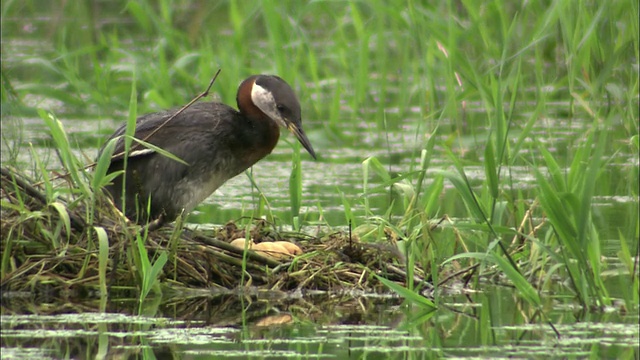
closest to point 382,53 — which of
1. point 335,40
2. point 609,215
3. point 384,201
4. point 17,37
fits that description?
point 335,40

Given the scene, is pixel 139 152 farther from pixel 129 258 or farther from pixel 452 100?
pixel 452 100

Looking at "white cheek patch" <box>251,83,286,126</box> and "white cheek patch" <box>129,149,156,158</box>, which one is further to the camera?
"white cheek patch" <box>251,83,286,126</box>

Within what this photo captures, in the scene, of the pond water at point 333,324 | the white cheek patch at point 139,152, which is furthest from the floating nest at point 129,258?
the white cheek patch at point 139,152

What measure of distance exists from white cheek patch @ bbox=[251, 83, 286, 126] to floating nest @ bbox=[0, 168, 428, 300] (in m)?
0.86

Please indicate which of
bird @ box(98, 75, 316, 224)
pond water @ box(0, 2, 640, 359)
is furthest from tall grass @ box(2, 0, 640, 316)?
bird @ box(98, 75, 316, 224)

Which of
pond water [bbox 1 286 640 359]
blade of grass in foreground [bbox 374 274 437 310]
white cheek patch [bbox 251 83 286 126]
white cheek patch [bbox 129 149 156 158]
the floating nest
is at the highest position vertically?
white cheek patch [bbox 251 83 286 126]

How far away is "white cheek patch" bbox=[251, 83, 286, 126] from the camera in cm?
701

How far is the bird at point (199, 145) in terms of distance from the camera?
22.6ft

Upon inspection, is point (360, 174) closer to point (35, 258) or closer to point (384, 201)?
point (384, 201)

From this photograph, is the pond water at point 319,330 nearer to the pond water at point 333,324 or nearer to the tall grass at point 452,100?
the pond water at point 333,324

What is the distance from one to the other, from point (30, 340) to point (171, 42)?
23.4 feet

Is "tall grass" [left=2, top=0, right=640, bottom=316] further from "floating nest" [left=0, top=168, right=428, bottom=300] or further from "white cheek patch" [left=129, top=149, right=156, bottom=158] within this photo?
"white cheek patch" [left=129, top=149, right=156, bottom=158]

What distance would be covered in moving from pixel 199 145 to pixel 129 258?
1.14 meters

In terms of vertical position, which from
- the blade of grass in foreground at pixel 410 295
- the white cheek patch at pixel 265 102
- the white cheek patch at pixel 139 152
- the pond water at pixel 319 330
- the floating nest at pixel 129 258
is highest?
the white cheek patch at pixel 265 102
